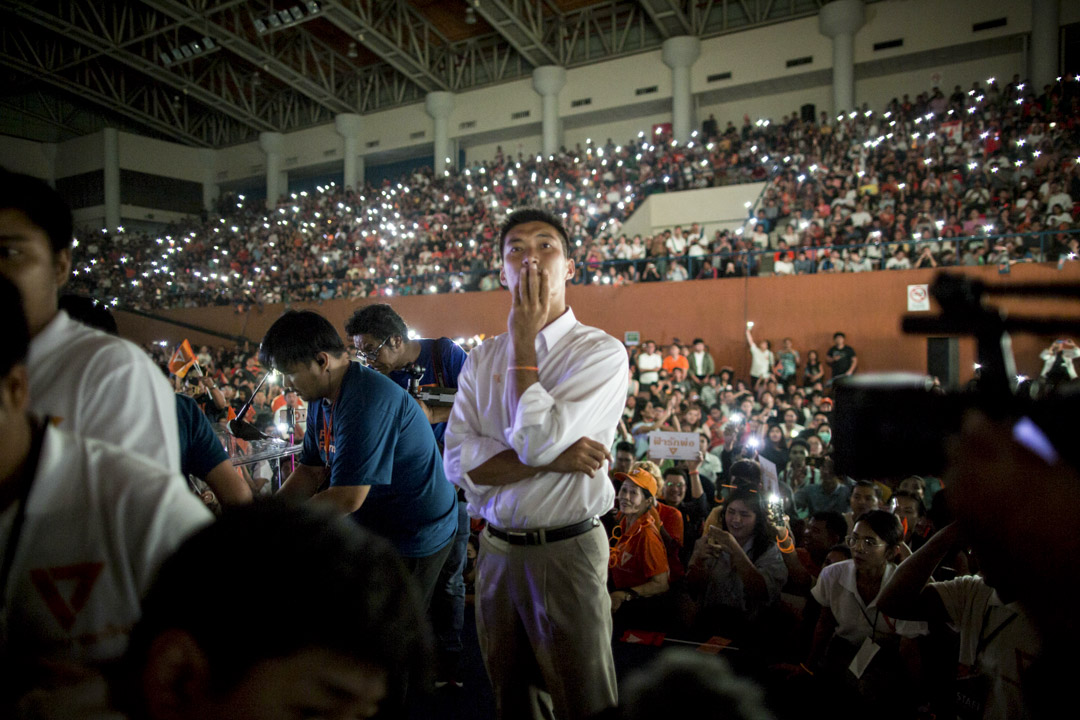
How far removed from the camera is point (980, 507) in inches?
29.2

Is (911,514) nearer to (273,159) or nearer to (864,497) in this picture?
(864,497)

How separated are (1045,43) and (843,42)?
4398 millimetres

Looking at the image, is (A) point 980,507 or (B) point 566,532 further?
(B) point 566,532

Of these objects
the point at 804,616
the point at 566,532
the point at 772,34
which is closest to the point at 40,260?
the point at 566,532

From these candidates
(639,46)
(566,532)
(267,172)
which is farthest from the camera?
(267,172)

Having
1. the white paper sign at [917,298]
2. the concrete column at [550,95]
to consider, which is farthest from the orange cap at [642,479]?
the concrete column at [550,95]

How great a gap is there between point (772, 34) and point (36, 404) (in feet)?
66.3

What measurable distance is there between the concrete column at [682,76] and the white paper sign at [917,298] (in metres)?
9.60

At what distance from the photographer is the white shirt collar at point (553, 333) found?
1.94 meters

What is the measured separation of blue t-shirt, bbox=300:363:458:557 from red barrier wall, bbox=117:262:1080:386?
29.8 feet

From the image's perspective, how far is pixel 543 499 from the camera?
176 cm

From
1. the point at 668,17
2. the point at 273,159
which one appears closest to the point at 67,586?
the point at 668,17

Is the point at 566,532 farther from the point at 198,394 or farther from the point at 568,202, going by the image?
the point at 568,202

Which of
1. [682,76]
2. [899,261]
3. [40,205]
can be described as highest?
[682,76]
